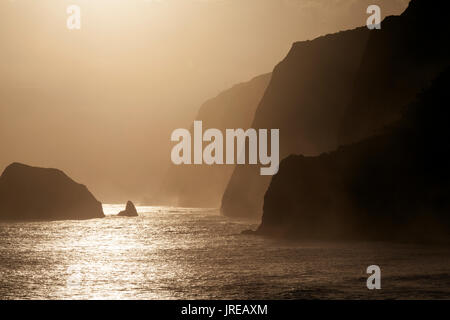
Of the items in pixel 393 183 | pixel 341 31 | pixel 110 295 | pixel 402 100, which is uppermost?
pixel 341 31

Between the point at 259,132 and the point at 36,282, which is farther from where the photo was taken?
the point at 259,132

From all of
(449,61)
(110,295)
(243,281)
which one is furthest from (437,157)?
(110,295)

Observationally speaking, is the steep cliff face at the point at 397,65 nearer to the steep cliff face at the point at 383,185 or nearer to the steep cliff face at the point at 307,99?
the steep cliff face at the point at 383,185

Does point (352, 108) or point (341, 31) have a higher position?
point (341, 31)

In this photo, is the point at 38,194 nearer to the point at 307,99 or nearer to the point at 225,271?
the point at 307,99

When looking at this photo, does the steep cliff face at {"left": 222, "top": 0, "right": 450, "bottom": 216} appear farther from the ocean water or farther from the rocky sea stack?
the rocky sea stack

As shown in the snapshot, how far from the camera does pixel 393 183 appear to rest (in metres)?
72.6

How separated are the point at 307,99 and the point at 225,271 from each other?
114626 millimetres

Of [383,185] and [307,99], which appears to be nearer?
[383,185]

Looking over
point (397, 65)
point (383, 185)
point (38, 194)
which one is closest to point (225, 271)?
point (383, 185)

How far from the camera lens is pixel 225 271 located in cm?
4947

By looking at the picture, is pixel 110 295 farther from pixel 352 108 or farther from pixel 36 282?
pixel 352 108

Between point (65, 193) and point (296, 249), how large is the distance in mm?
109015

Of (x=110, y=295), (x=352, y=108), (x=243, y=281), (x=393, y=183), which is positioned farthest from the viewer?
(x=352, y=108)
